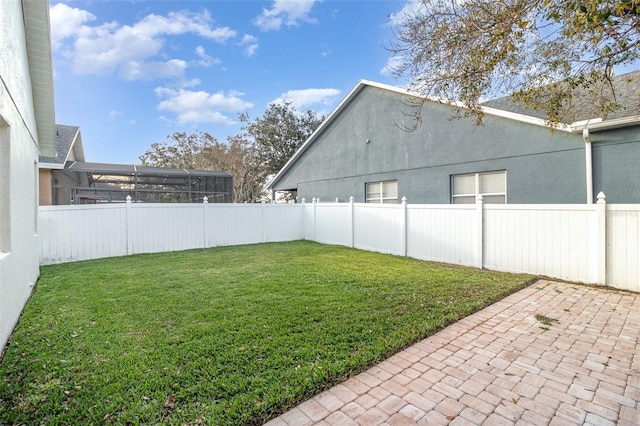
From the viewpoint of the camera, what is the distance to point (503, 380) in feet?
9.37

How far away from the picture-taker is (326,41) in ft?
44.4

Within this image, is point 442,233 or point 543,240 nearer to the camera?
point 543,240

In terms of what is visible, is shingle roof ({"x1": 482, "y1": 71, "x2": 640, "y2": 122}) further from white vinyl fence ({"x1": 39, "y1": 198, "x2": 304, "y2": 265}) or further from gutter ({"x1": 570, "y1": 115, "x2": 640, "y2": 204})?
white vinyl fence ({"x1": 39, "y1": 198, "x2": 304, "y2": 265})

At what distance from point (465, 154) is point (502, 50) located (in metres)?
5.96

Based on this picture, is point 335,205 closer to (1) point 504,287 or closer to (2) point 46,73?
(1) point 504,287

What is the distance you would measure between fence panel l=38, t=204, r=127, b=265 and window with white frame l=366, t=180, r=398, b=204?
8688 millimetres

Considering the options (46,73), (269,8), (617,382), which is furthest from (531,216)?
(269,8)

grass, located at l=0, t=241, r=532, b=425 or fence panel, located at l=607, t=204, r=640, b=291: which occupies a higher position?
fence panel, located at l=607, t=204, r=640, b=291

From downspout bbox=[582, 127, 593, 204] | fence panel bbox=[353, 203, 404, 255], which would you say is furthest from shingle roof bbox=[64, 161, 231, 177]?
downspout bbox=[582, 127, 593, 204]

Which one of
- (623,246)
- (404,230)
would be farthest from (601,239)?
(404,230)

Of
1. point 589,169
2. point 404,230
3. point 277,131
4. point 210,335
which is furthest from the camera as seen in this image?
point 277,131

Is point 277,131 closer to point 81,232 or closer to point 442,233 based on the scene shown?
point 81,232

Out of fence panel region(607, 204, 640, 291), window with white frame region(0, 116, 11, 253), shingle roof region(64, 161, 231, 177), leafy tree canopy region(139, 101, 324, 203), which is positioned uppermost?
leafy tree canopy region(139, 101, 324, 203)

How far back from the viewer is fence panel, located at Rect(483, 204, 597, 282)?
6055mm
